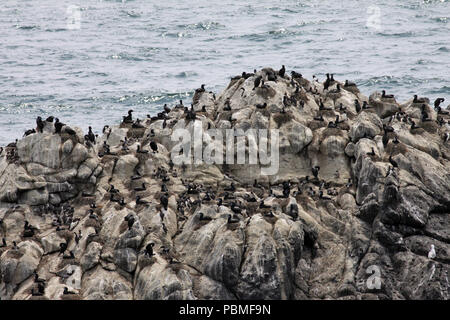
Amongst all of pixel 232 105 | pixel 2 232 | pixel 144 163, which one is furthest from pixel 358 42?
pixel 2 232

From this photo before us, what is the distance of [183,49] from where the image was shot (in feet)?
481

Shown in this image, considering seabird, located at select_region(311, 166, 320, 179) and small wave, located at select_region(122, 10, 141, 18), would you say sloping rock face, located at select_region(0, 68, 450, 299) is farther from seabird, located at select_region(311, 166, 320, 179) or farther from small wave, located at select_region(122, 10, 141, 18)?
small wave, located at select_region(122, 10, 141, 18)

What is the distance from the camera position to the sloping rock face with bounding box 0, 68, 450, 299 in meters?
45.6

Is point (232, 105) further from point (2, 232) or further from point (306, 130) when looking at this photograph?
point (2, 232)

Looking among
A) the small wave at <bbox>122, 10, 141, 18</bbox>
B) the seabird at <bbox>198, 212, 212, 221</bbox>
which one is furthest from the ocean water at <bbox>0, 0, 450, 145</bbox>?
the seabird at <bbox>198, 212, 212, 221</bbox>

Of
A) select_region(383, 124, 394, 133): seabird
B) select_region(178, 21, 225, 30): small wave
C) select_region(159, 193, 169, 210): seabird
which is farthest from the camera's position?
select_region(178, 21, 225, 30): small wave

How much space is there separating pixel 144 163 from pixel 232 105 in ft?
34.3

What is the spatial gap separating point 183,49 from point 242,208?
3908 inches

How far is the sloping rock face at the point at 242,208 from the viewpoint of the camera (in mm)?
45625

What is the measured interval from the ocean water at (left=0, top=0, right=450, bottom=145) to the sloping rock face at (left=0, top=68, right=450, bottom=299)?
44.2 meters

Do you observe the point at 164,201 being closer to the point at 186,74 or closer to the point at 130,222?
the point at 130,222

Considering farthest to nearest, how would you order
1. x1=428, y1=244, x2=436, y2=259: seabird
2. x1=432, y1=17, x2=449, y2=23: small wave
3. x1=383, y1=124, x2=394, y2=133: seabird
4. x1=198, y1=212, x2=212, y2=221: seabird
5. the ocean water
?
1. x1=432, y1=17, x2=449, y2=23: small wave
2. the ocean water
3. x1=383, y1=124, x2=394, y2=133: seabird
4. x1=198, y1=212, x2=212, y2=221: seabird
5. x1=428, y1=244, x2=436, y2=259: seabird

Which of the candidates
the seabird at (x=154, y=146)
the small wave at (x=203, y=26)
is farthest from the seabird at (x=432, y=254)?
the small wave at (x=203, y=26)
